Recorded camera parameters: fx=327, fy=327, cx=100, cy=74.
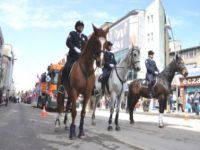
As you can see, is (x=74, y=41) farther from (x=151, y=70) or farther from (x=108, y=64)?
(x=151, y=70)

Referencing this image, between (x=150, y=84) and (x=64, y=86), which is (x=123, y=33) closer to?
(x=150, y=84)

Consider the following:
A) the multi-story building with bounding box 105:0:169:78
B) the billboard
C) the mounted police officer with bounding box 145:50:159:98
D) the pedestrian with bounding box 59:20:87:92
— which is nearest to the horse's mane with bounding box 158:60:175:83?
the mounted police officer with bounding box 145:50:159:98

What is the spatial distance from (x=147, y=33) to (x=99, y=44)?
5725 centimetres

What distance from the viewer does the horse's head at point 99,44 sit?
303 inches

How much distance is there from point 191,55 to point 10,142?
246ft

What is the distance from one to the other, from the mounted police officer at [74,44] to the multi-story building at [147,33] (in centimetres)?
5220

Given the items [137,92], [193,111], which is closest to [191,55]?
[193,111]

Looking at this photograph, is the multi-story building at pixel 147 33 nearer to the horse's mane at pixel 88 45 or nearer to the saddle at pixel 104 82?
the saddle at pixel 104 82

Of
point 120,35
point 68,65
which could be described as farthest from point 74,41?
point 120,35

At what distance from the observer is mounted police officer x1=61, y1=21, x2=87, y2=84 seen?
9102mm

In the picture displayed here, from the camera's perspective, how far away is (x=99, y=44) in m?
7.93

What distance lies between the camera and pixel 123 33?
225ft

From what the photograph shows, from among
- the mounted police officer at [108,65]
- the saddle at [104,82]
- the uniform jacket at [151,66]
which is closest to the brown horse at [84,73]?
the mounted police officer at [108,65]

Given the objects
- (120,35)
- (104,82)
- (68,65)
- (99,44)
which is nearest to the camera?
(99,44)
